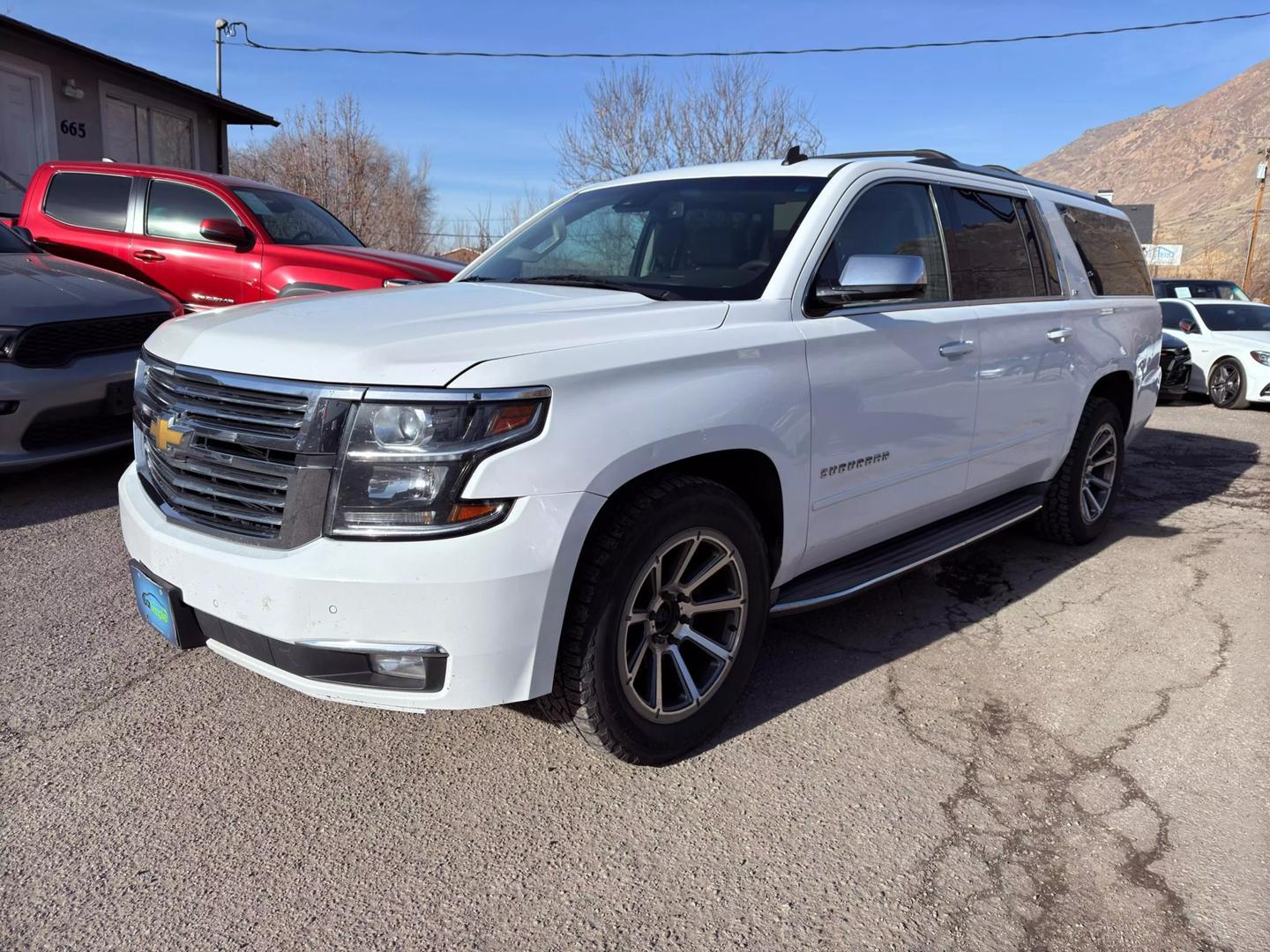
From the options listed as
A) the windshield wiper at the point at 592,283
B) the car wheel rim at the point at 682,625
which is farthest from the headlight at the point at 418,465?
the windshield wiper at the point at 592,283

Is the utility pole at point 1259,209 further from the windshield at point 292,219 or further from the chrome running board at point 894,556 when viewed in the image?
the chrome running board at point 894,556

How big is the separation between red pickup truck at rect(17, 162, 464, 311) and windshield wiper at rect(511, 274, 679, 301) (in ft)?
12.6

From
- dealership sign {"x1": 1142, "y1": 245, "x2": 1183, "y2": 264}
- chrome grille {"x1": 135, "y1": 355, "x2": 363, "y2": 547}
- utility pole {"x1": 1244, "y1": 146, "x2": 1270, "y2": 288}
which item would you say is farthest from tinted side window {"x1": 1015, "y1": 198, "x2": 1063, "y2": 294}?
dealership sign {"x1": 1142, "y1": 245, "x2": 1183, "y2": 264}

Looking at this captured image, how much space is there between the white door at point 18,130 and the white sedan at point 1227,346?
50.8ft

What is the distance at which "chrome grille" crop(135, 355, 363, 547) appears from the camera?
2.43m

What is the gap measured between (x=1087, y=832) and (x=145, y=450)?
3018 millimetres

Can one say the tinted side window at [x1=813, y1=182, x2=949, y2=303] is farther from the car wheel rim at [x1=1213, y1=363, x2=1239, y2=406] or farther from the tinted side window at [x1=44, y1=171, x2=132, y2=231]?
the car wheel rim at [x1=1213, y1=363, x2=1239, y2=406]

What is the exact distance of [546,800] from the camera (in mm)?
2791

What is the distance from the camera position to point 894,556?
3766mm

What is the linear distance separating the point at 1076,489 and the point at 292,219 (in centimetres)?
658

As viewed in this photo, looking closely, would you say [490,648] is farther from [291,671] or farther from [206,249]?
[206,249]

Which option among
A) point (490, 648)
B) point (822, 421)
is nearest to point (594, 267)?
point (822, 421)

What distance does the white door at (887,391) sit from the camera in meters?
3.27

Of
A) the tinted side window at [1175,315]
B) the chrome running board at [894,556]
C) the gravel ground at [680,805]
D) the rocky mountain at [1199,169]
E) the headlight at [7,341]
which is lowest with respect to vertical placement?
the gravel ground at [680,805]
